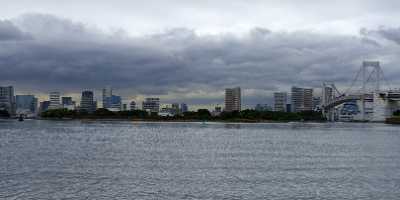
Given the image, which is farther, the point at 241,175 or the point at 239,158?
the point at 239,158

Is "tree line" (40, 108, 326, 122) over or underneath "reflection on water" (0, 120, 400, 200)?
over

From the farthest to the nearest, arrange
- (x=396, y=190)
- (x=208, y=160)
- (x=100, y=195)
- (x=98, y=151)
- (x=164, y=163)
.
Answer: (x=98, y=151) → (x=208, y=160) → (x=164, y=163) → (x=396, y=190) → (x=100, y=195)

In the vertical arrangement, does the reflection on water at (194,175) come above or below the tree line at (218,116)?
below

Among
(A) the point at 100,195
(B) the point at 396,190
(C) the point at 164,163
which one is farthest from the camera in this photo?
(C) the point at 164,163

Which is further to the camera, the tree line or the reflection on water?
the tree line

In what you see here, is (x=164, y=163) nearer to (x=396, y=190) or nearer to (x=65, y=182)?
(x=65, y=182)

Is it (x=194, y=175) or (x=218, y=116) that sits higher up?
(x=218, y=116)

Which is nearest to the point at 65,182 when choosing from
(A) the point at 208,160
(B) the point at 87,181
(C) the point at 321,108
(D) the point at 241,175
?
(B) the point at 87,181

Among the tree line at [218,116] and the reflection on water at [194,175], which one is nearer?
the reflection on water at [194,175]

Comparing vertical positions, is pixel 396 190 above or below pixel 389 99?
below

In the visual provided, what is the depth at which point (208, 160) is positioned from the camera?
24.7 m

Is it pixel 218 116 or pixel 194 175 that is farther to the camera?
pixel 218 116

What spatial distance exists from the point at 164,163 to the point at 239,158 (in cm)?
430

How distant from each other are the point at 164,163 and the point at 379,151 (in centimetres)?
1449
